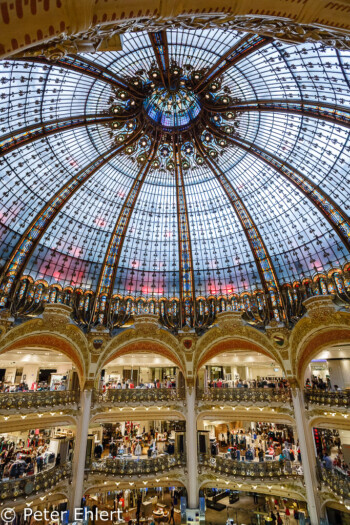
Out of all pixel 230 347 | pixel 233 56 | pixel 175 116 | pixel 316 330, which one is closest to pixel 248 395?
pixel 230 347

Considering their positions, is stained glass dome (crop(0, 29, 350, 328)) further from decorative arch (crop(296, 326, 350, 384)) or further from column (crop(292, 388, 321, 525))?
column (crop(292, 388, 321, 525))

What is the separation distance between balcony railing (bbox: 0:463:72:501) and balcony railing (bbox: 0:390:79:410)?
4691mm

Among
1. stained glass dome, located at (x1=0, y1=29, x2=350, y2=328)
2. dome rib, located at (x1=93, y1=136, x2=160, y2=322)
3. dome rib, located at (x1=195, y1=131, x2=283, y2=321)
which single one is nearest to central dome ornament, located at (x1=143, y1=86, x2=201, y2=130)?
stained glass dome, located at (x1=0, y1=29, x2=350, y2=328)

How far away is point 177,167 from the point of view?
94.2ft

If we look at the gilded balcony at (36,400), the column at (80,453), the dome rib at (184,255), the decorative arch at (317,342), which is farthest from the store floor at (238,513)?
the dome rib at (184,255)

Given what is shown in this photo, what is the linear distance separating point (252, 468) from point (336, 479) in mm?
6633

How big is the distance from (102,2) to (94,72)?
56.5ft

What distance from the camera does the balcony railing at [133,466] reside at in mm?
27250

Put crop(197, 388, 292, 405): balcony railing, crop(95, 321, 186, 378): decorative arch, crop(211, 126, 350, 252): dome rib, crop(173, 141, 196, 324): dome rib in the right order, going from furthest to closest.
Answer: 1. crop(95, 321, 186, 378): decorative arch
2. crop(173, 141, 196, 324): dome rib
3. crop(197, 388, 292, 405): balcony railing
4. crop(211, 126, 350, 252): dome rib

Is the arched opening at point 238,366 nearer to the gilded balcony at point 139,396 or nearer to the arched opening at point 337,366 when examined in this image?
the arched opening at point 337,366

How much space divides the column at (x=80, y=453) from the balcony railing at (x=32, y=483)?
96 centimetres

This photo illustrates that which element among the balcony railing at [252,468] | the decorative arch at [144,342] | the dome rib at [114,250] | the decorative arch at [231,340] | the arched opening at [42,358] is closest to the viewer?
the balcony railing at [252,468]

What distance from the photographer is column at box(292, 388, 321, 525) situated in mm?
24516

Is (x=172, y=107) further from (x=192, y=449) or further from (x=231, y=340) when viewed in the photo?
(x=192, y=449)
